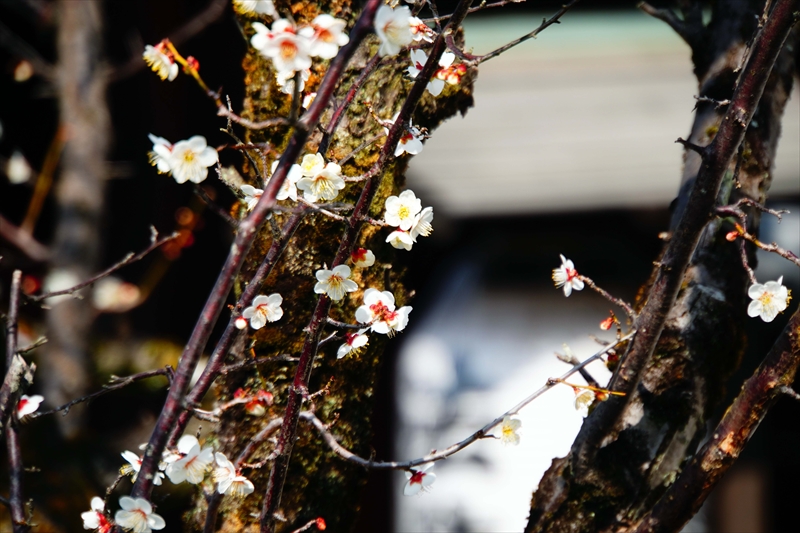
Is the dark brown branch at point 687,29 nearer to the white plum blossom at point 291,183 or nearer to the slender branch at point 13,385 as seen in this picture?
the white plum blossom at point 291,183

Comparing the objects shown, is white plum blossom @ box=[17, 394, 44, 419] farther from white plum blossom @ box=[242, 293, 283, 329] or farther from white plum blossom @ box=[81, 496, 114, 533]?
white plum blossom @ box=[242, 293, 283, 329]

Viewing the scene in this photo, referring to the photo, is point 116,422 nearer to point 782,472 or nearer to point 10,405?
point 10,405

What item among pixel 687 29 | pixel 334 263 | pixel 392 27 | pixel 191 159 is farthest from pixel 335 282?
pixel 687 29

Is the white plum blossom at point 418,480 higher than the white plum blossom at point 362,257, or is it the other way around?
the white plum blossom at point 362,257

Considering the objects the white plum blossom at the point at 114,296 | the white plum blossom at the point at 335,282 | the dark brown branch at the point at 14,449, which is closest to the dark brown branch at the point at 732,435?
the white plum blossom at the point at 335,282

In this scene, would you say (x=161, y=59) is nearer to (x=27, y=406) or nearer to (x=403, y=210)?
(x=403, y=210)
